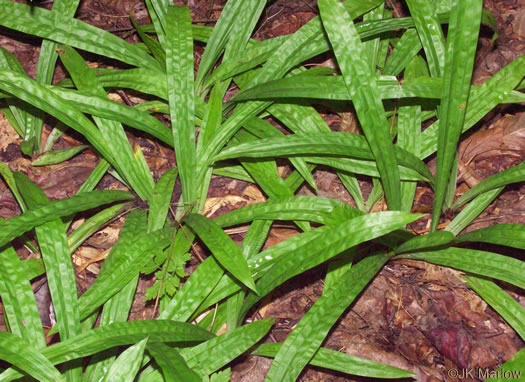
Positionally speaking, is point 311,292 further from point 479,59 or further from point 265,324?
point 479,59

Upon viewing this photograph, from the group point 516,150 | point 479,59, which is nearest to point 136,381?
point 516,150

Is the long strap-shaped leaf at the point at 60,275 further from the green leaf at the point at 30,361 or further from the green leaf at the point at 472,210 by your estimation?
the green leaf at the point at 472,210

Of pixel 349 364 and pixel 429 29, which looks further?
pixel 429 29

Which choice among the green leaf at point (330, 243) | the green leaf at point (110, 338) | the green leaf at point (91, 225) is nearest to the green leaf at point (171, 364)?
the green leaf at point (110, 338)

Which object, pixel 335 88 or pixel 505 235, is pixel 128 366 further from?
pixel 505 235

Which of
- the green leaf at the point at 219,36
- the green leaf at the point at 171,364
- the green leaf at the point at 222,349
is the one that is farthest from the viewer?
the green leaf at the point at 219,36

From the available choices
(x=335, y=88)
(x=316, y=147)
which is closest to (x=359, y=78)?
(x=335, y=88)
